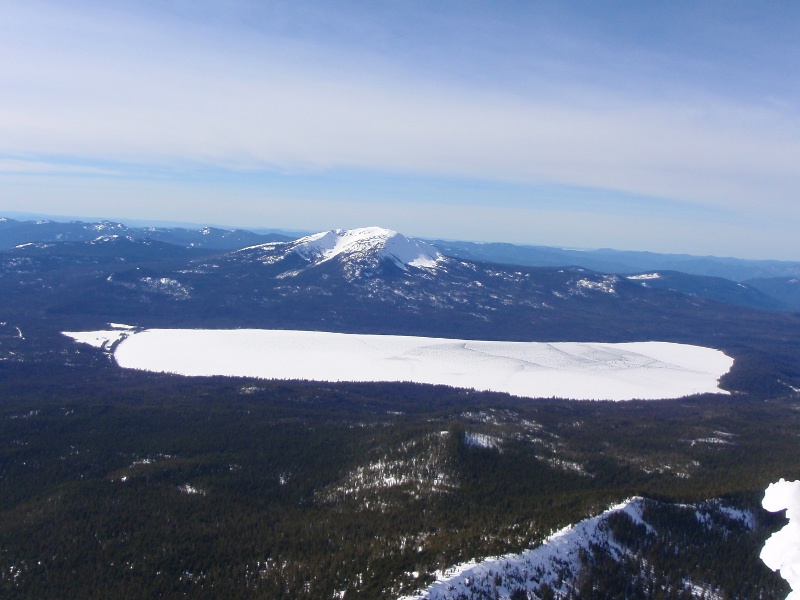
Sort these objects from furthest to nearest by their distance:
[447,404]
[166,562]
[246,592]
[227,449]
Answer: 1. [447,404]
2. [227,449]
3. [166,562]
4. [246,592]

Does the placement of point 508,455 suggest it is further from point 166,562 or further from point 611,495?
point 166,562

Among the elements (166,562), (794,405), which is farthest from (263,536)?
(794,405)

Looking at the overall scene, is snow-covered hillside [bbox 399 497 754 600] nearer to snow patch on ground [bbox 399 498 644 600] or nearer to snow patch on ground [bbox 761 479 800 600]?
snow patch on ground [bbox 399 498 644 600]

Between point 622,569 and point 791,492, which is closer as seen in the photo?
point 791,492

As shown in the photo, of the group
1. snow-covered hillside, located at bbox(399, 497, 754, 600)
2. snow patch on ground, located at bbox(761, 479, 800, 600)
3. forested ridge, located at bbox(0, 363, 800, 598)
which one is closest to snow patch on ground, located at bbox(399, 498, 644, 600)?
snow-covered hillside, located at bbox(399, 497, 754, 600)

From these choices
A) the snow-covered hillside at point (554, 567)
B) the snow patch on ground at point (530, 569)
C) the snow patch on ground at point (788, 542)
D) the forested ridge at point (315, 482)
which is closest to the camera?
the snow patch on ground at point (788, 542)

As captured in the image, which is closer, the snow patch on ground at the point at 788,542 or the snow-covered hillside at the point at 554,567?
the snow patch on ground at the point at 788,542

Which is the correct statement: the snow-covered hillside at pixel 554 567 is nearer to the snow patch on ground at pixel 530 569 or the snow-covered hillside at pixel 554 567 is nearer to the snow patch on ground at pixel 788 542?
the snow patch on ground at pixel 530 569

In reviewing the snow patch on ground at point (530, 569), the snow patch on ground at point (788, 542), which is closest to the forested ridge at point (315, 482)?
the snow patch on ground at point (530, 569)
